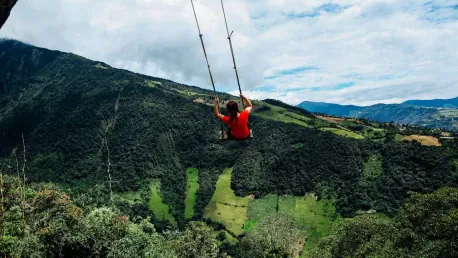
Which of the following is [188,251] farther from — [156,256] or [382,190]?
[382,190]

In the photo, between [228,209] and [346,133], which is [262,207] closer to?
[228,209]

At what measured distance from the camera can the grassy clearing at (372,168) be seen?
161375 mm

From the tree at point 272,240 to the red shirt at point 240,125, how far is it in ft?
183

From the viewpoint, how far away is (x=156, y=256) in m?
26.3

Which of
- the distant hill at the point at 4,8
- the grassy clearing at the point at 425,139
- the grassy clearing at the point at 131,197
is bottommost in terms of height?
the grassy clearing at the point at 131,197

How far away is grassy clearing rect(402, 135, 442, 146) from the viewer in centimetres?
16557

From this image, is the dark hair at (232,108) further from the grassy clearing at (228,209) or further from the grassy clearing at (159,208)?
the grassy clearing at (159,208)

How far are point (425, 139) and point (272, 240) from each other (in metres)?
136

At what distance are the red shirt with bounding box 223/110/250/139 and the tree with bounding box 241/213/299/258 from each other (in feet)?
183

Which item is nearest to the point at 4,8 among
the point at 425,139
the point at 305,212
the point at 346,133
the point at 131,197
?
the point at 305,212

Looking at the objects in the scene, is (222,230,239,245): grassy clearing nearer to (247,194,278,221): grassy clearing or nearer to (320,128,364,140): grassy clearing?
(247,194,278,221): grassy clearing

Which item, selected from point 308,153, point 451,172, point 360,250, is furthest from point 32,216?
point 308,153

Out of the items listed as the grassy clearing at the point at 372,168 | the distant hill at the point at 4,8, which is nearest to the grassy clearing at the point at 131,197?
the grassy clearing at the point at 372,168

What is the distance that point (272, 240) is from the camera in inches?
2606
